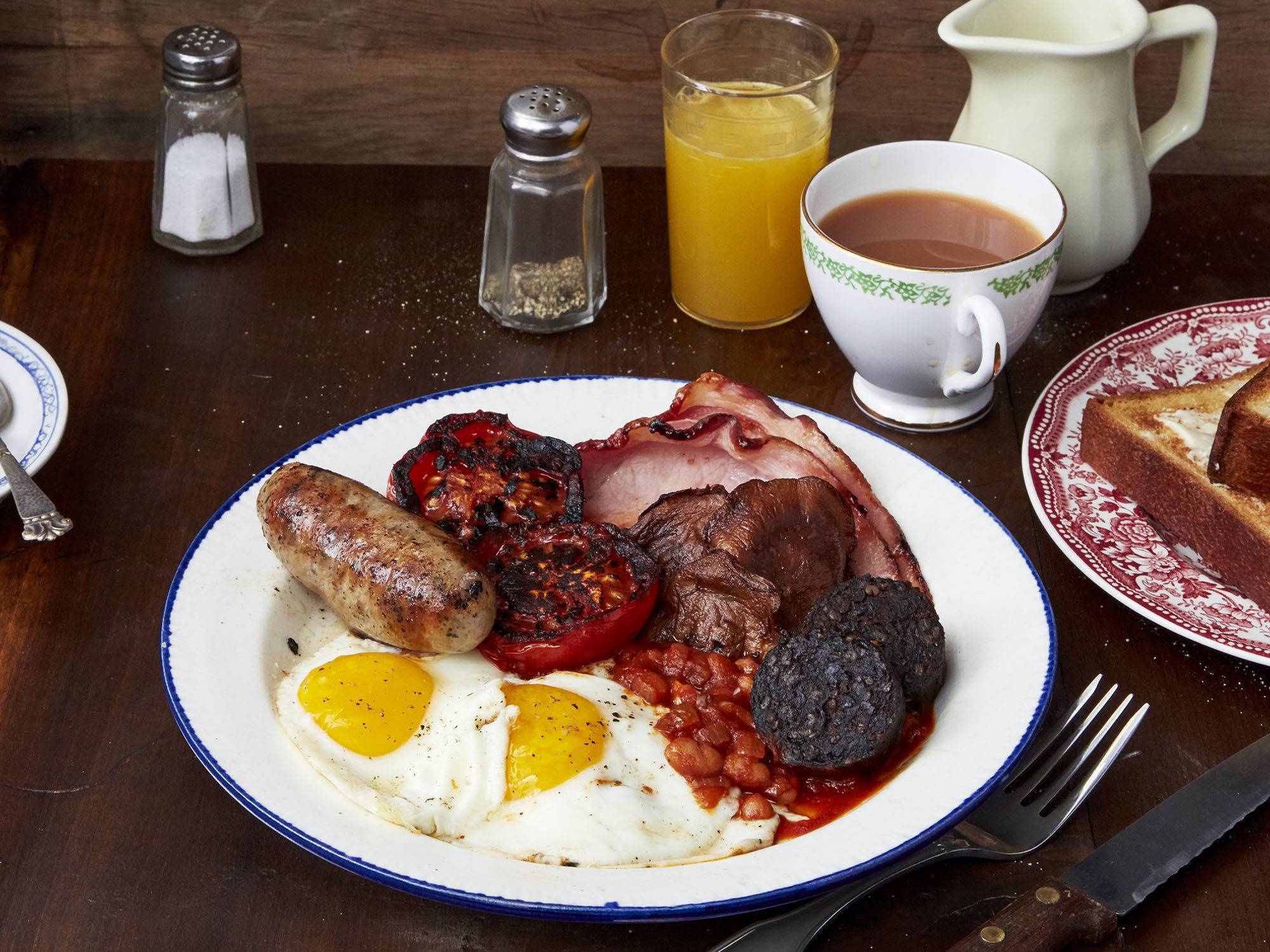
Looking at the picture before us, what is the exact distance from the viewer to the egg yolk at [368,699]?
1.49 m

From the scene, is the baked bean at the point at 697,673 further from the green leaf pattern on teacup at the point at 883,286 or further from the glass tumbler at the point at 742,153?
the glass tumbler at the point at 742,153

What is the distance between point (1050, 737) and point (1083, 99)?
1.17 meters

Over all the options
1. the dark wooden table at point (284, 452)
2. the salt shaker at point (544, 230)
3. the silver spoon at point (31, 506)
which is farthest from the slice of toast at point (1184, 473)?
the silver spoon at point (31, 506)

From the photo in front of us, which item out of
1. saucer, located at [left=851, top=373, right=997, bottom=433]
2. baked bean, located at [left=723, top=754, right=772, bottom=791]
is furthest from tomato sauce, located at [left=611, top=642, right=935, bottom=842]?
saucer, located at [left=851, top=373, right=997, bottom=433]

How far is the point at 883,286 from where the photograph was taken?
1.99 m

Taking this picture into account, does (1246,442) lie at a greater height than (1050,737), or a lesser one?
greater

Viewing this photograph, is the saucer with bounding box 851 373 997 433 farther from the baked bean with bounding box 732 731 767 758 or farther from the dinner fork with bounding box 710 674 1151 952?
the baked bean with bounding box 732 731 767 758

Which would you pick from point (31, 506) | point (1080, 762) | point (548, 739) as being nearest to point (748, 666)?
point (548, 739)

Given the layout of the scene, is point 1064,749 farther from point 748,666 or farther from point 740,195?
point 740,195

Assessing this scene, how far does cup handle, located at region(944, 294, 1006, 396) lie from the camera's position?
6.42 feet

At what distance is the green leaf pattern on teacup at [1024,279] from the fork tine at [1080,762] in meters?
0.64

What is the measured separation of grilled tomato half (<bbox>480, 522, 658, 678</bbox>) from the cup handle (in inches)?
25.6

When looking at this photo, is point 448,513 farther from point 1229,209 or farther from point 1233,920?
point 1229,209

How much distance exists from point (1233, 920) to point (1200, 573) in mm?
571
